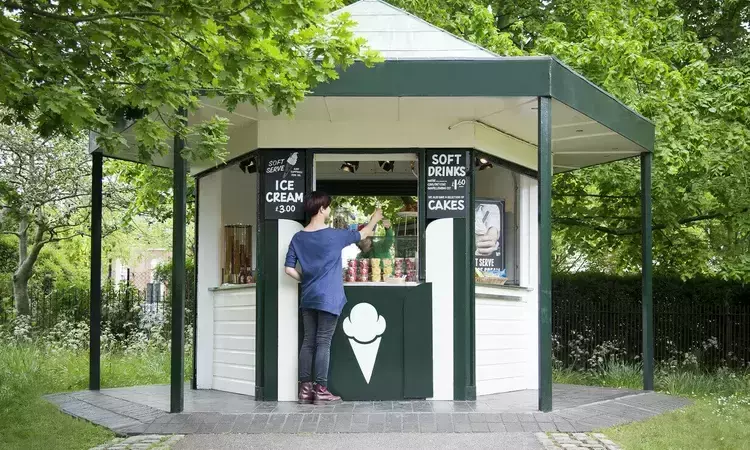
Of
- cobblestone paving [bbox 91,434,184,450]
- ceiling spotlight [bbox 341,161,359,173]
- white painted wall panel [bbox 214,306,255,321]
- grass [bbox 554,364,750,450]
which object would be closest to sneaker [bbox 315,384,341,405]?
white painted wall panel [bbox 214,306,255,321]

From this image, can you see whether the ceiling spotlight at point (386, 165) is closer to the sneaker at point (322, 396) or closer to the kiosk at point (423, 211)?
the kiosk at point (423, 211)

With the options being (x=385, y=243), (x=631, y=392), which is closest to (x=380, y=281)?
(x=385, y=243)

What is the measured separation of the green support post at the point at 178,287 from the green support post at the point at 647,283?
202 inches

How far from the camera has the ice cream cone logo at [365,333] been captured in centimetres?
905

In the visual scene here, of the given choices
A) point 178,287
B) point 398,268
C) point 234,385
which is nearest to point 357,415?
point 398,268

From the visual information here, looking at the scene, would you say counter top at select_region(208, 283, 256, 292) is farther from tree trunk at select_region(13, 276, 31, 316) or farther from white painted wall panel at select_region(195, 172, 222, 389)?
tree trunk at select_region(13, 276, 31, 316)

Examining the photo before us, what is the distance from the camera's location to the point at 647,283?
35.4ft

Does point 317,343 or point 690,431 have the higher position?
point 317,343

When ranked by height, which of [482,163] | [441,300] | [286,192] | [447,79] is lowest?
[441,300]

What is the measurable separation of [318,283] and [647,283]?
4.09 metres

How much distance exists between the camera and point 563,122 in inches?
368

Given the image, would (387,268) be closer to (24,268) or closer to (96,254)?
(96,254)

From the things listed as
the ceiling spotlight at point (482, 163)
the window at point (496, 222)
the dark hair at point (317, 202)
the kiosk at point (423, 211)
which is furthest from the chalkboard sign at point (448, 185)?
the dark hair at point (317, 202)

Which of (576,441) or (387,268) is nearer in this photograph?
(576,441)
